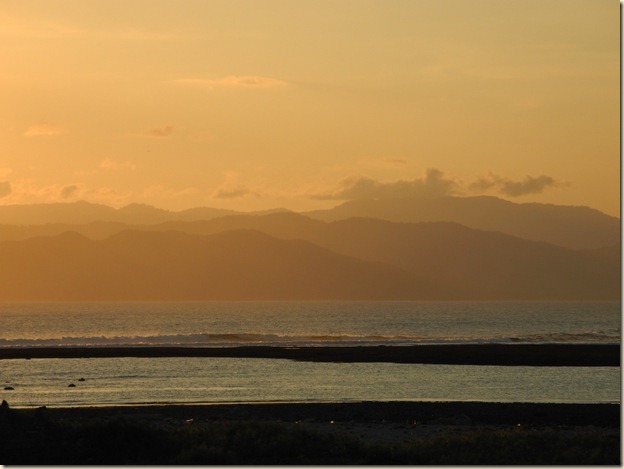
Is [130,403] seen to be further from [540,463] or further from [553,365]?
[553,365]

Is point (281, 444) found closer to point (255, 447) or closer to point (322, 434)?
point (255, 447)

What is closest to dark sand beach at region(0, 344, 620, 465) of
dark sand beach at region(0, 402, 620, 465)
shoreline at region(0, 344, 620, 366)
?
dark sand beach at region(0, 402, 620, 465)

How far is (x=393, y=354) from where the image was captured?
8219 cm

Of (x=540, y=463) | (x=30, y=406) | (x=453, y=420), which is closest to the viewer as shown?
(x=540, y=463)

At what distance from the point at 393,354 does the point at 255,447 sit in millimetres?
53255

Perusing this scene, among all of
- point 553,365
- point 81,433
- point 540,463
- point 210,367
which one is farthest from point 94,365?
point 540,463

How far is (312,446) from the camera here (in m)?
30.0

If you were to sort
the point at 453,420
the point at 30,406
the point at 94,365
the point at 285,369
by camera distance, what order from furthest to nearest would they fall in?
1. the point at 94,365
2. the point at 285,369
3. the point at 30,406
4. the point at 453,420

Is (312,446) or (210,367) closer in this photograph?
(312,446)

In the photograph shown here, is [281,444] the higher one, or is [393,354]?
[281,444]

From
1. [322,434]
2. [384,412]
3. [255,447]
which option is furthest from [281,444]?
[384,412]

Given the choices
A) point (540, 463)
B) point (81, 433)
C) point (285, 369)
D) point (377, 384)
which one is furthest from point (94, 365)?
point (540, 463)

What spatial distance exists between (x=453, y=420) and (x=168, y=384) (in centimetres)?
2110

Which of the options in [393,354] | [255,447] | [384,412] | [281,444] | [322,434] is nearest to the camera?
[255,447]
